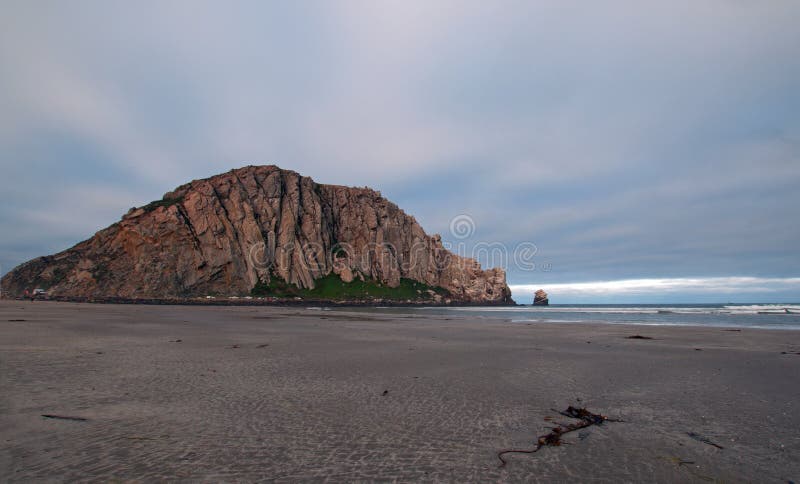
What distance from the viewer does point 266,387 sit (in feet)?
29.2

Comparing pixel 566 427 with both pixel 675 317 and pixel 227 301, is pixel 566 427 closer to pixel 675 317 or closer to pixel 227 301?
pixel 675 317

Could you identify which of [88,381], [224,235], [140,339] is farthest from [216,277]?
[88,381]

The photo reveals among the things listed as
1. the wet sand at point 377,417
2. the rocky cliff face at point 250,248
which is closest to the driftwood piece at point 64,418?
the wet sand at point 377,417

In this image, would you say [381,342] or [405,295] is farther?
[405,295]

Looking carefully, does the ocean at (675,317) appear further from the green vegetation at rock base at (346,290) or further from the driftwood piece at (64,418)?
the green vegetation at rock base at (346,290)

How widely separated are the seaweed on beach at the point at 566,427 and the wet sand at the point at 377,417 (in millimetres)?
138

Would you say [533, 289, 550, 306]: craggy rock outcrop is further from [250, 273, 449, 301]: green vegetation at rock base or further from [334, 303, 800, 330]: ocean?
[334, 303, 800, 330]: ocean

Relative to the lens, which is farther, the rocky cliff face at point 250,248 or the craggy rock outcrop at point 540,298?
the craggy rock outcrop at point 540,298

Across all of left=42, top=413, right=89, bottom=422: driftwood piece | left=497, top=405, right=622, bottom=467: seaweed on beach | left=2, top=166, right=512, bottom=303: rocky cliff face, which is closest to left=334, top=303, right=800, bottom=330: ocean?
left=497, top=405, right=622, bottom=467: seaweed on beach

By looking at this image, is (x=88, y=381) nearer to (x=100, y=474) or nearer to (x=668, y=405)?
(x=100, y=474)

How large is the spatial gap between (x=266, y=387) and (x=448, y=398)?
4.20 metres

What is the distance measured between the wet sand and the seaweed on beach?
14 cm

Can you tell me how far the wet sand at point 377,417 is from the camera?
4691 millimetres

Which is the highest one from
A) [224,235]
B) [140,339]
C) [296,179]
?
[296,179]
